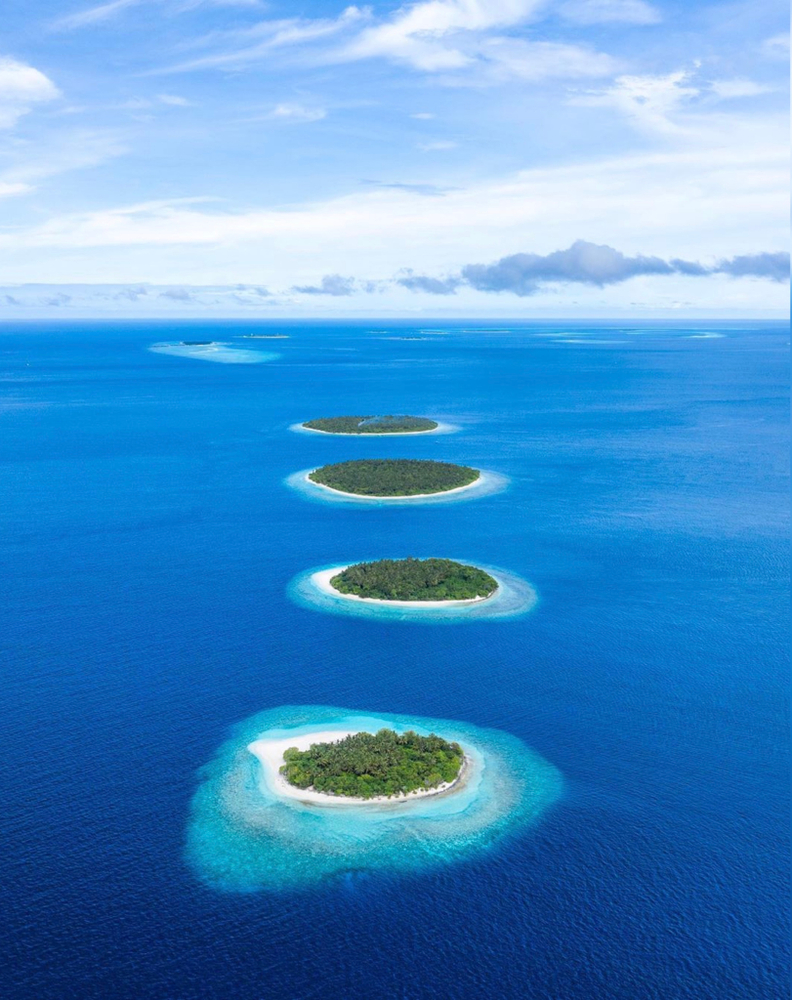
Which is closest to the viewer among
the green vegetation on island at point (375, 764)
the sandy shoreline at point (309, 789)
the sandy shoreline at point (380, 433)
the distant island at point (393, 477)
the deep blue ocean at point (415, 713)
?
the deep blue ocean at point (415, 713)

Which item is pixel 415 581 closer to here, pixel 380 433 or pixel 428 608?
pixel 428 608

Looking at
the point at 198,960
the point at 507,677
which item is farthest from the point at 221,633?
the point at 198,960

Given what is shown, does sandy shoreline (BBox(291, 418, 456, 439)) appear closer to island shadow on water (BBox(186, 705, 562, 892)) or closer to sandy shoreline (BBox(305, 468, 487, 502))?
sandy shoreline (BBox(305, 468, 487, 502))

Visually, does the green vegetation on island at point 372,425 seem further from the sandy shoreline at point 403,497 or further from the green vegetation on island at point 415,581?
the green vegetation on island at point 415,581

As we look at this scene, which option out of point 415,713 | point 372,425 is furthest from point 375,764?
point 372,425

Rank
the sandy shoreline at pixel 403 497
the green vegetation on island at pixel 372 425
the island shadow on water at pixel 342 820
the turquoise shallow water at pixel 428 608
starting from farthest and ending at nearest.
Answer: the green vegetation on island at pixel 372 425 → the sandy shoreline at pixel 403 497 → the turquoise shallow water at pixel 428 608 → the island shadow on water at pixel 342 820

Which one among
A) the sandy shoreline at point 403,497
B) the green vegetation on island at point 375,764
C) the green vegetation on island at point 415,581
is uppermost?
the sandy shoreline at point 403,497

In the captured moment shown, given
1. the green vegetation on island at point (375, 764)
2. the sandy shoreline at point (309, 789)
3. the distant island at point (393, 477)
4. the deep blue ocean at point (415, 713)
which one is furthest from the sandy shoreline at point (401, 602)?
the distant island at point (393, 477)
